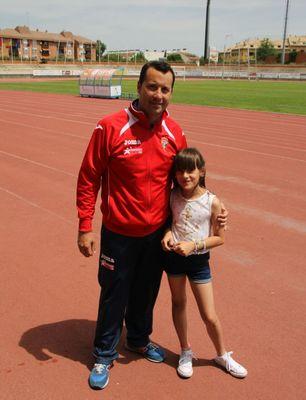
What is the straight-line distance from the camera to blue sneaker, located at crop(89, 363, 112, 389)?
309 centimetres

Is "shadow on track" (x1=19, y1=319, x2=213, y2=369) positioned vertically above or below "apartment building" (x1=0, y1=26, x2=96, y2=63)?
below

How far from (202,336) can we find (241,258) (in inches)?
66.6

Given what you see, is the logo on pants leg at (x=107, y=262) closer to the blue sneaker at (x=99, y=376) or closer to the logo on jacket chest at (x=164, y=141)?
the blue sneaker at (x=99, y=376)

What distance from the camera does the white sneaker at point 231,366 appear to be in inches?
127

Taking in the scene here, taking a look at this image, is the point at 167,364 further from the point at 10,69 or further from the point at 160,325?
the point at 10,69

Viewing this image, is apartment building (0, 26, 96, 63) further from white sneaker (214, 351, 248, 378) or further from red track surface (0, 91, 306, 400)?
white sneaker (214, 351, 248, 378)

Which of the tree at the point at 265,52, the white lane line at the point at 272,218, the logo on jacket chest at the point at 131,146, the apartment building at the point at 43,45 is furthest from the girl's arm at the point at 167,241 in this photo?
the tree at the point at 265,52

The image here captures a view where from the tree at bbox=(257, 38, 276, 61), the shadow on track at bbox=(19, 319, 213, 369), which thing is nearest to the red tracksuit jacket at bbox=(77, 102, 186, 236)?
the shadow on track at bbox=(19, 319, 213, 369)

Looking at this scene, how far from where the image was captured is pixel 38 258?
5168 mm

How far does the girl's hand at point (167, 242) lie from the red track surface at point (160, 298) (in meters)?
0.95

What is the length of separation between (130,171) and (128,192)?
0.14 m

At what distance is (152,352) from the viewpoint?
3457 mm

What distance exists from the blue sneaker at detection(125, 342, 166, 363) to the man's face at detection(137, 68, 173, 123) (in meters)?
1.73

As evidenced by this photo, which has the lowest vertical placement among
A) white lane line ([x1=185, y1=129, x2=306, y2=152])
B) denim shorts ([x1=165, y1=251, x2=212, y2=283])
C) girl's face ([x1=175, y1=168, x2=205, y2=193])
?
white lane line ([x1=185, y1=129, x2=306, y2=152])
